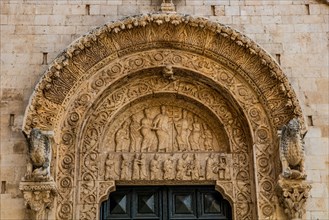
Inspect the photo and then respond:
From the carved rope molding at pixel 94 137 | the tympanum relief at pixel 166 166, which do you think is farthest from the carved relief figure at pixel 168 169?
the carved rope molding at pixel 94 137

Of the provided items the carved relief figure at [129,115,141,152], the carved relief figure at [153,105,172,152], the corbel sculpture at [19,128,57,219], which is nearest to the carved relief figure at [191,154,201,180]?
the carved relief figure at [153,105,172,152]

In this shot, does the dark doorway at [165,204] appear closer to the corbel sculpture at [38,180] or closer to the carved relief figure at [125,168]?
the carved relief figure at [125,168]

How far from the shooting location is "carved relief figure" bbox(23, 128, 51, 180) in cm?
943

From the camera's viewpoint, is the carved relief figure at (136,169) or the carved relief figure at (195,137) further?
the carved relief figure at (195,137)

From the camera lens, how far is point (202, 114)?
1111 centimetres

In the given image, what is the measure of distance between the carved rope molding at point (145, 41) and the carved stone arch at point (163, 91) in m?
0.02

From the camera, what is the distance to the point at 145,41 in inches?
421

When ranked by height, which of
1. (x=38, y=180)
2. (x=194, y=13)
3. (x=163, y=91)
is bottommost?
(x=38, y=180)

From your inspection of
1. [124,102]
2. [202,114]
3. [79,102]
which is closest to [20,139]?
[79,102]

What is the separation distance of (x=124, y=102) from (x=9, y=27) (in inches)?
105

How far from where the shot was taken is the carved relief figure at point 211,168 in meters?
10.5

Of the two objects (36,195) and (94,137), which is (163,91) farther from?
(36,195)

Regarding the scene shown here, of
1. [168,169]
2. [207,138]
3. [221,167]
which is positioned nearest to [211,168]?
[221,167]

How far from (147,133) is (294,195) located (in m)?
3.07
